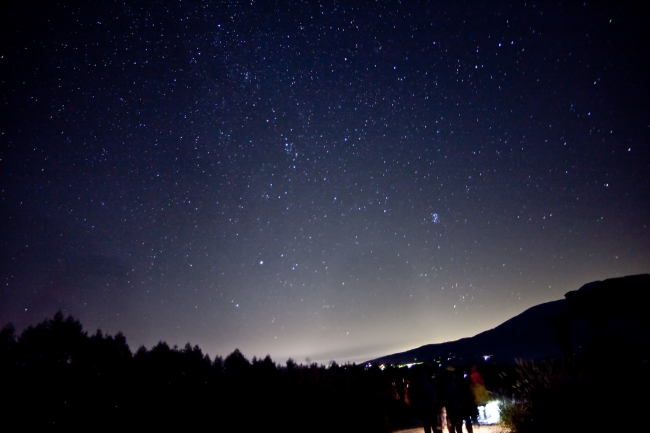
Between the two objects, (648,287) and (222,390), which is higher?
(648,287)

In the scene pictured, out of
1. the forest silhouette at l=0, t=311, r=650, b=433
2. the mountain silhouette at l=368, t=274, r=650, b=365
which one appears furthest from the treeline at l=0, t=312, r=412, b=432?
the mountain silhouette at l=368, t=274, r=650, b=365

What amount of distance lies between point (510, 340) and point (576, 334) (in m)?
32.9

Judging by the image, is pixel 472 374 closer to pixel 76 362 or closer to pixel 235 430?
pixel 235 430

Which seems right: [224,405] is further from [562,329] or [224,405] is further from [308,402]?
[562,329]

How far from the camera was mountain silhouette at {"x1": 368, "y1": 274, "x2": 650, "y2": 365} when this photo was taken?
11.3 metres

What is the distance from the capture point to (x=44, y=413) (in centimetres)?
1100

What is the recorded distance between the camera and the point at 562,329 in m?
13.2

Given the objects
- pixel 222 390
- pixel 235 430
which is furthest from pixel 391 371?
pixel 235 430

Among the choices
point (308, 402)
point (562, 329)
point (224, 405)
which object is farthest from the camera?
point (562, 329)

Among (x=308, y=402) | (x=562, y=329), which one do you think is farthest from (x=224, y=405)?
(x=562, y=329)

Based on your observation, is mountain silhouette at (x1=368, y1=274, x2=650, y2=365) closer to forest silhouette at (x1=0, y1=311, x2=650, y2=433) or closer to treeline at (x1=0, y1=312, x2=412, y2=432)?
forest silhouette at (x1=0, y1=311, x2=650, y2=433)

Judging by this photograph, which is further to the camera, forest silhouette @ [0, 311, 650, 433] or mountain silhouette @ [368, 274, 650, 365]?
mountain silhouette @ [368, 274, 650, 365]

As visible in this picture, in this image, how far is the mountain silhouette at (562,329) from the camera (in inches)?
444

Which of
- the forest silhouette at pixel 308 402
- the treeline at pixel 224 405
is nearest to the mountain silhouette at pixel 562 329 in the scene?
the forest silhouette at pixel 308 402
